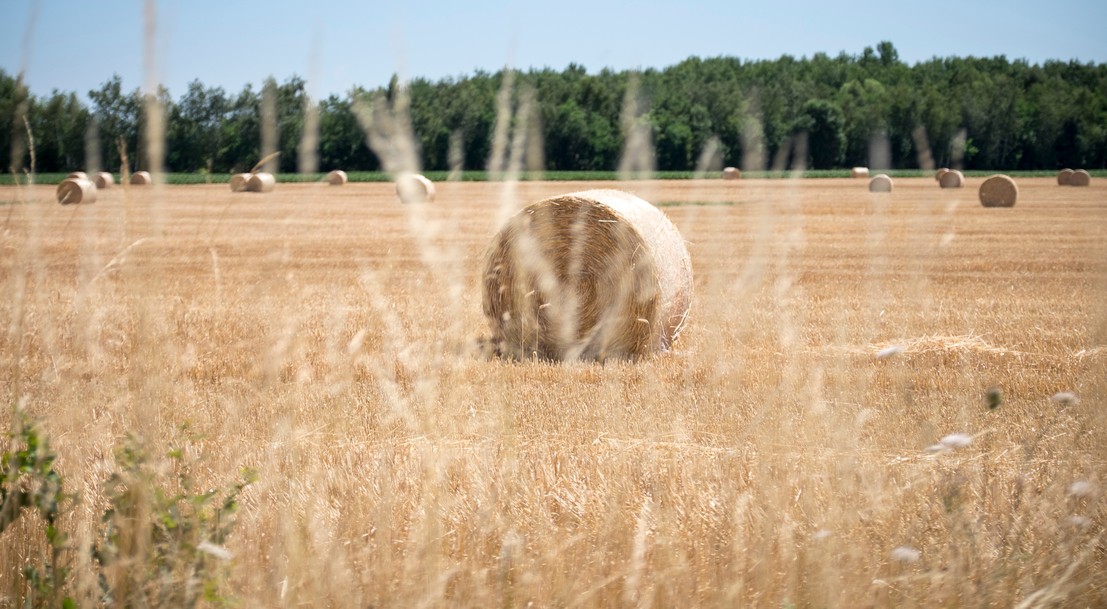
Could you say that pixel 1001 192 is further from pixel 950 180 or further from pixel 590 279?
pixel 590 279

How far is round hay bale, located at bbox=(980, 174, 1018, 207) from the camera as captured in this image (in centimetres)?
2905

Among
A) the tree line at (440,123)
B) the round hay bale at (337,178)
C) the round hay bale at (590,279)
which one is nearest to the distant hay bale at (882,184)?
the tree line at (440,123)

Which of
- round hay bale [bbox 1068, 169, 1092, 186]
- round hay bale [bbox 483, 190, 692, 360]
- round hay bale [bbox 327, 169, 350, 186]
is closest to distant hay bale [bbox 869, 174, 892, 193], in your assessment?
round hay bale [bbox 1068, 169, 1092, 186]

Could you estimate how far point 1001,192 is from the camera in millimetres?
29203

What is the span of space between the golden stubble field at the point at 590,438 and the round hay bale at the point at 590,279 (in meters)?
0.47

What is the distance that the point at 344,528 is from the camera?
131 inches

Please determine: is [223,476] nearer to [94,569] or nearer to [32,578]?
[94,569]

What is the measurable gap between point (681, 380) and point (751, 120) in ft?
14.6

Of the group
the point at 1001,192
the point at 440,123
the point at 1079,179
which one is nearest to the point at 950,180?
the point at 1001,192

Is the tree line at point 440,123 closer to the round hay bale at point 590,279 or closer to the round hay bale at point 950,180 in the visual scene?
the round hay bale at point 590,279

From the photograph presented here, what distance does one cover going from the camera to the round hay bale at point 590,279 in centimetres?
781

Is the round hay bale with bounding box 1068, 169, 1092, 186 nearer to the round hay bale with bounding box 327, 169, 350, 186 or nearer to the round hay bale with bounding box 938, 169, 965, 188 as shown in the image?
the round hay bale with bounding box 938, 169, 965, 188

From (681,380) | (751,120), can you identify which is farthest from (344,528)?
(681,380)

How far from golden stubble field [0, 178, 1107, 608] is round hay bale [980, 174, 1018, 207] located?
775 inches
